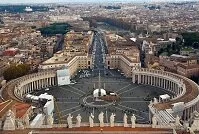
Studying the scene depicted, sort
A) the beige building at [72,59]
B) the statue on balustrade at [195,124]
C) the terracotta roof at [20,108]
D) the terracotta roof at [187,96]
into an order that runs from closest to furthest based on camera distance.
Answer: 1. the statue on balustrade at [195,124]
2. the terracotta roof at [20,108]
3. the terracotta roof at [187,96]
4. the beige building at [72,59]

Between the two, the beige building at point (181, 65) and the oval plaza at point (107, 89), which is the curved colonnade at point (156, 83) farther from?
the beige building at point (181, 65)

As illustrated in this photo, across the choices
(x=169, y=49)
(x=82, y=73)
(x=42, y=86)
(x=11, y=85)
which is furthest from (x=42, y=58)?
(x=169, y=49)

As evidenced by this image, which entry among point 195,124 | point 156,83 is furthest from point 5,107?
point 156,83

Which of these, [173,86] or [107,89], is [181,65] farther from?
[107,89]

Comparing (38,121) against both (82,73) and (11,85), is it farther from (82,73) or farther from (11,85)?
(82,73)

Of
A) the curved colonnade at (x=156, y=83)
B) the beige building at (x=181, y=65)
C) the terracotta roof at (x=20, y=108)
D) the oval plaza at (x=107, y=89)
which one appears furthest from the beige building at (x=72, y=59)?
the terracotta roof at (x=20, y=108)

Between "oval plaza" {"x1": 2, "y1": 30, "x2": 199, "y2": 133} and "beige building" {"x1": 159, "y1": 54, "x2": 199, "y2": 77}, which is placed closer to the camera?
"oval plaza" {"x1": 2, "y1": 30, "x2": 199, "y2": 133}

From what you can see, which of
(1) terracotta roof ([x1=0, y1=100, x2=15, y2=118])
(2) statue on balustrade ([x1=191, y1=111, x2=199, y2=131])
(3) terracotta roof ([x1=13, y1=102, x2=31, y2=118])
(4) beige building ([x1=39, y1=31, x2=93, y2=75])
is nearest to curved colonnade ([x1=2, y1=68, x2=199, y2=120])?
(4) beige building ([x1=39, y1=31, x2=93, y2=75])

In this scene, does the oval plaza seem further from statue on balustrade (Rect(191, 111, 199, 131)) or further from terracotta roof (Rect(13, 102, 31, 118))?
statue on balustrade (Rect(191, 111, 199, 131))
